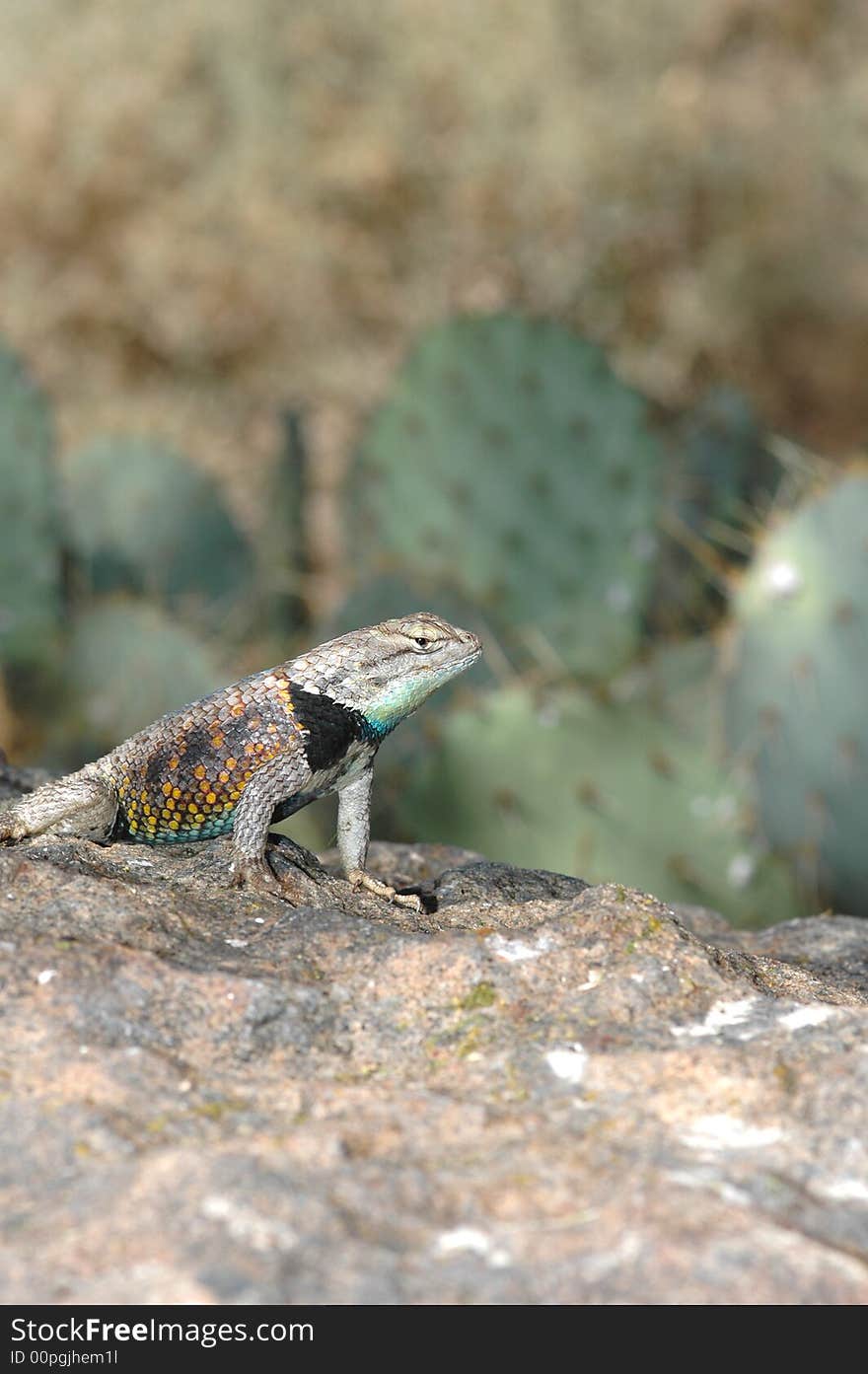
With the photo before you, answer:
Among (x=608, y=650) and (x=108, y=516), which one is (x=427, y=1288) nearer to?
(x=608, y=650)

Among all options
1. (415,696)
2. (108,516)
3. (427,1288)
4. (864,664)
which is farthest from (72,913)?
(108,516)

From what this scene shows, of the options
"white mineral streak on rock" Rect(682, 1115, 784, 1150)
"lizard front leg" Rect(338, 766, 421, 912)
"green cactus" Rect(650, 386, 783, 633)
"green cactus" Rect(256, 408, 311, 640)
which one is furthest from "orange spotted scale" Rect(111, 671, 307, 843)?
"green cactus" Rect(256, 408, 311, 640)

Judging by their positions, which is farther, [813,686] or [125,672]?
[125,672]

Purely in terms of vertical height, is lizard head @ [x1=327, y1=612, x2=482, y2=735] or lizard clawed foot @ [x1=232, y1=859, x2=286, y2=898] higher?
lizard head @ [x1=327, y1=612, x2=482, y2=735]

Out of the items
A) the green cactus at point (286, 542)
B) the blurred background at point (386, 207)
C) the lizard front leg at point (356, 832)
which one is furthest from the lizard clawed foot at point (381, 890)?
the blurred background at point (386, 207)

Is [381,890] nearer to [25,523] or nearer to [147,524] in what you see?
[25,523]

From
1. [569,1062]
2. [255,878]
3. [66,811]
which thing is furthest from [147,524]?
[569,1062]

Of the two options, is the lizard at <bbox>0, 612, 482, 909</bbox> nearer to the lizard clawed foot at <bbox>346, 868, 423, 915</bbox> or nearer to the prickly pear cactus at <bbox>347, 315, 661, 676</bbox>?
the lizard clawed foot at <bbox>346, 868, 423, 915</bbox>
